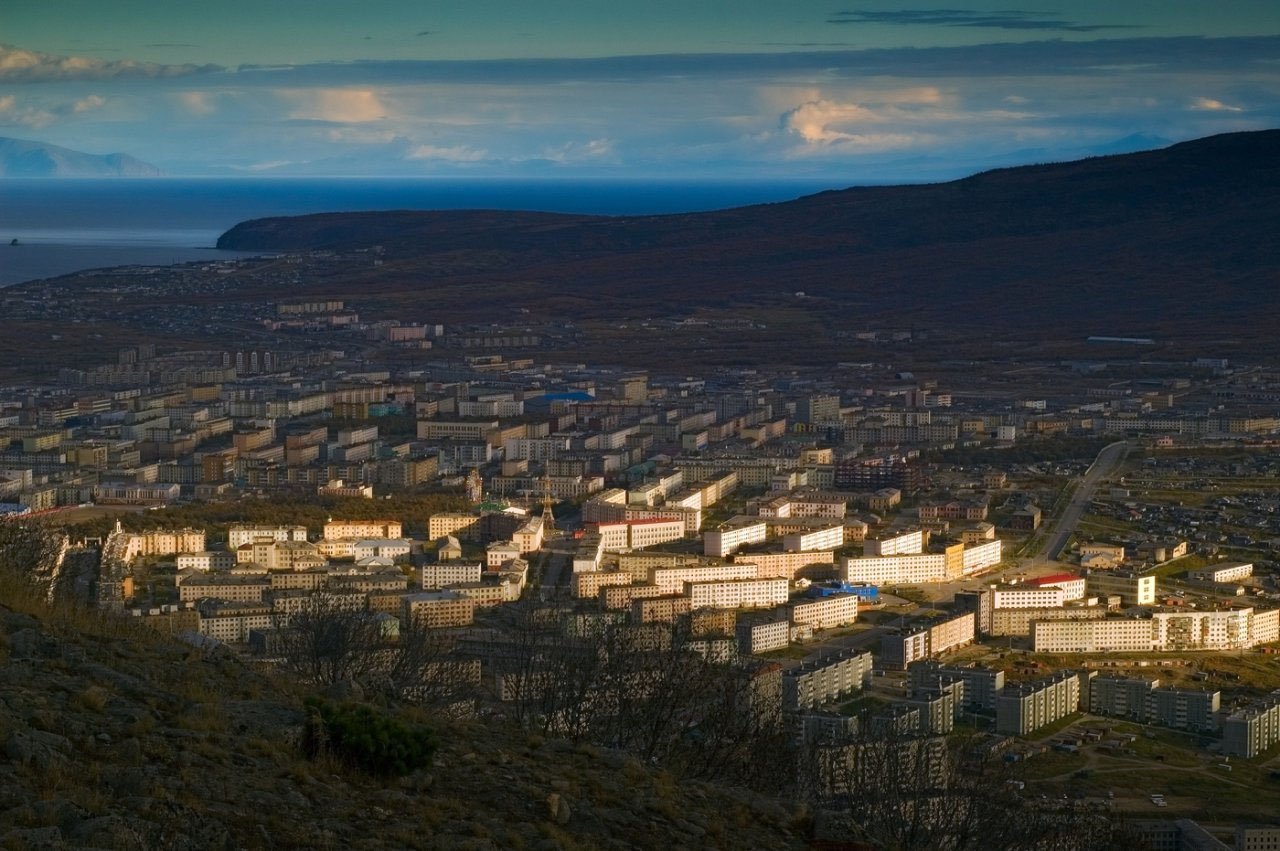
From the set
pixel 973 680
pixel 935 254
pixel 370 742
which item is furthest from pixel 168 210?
pixel 370 742

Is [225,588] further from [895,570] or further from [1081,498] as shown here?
[1081,498]

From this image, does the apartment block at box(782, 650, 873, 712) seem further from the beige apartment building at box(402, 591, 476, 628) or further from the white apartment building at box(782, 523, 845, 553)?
the white apartment building at box(782, 523, 845, 553)

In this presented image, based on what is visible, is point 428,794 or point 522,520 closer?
point 428,794

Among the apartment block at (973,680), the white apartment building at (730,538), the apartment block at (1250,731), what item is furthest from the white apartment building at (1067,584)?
the apartment block at (1250,731)

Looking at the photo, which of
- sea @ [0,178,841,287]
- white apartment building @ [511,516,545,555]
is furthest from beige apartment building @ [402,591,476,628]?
sea @ [0,178,841,287]

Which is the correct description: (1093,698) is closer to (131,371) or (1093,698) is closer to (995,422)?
(995,422)

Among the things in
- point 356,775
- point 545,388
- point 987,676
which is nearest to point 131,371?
point 545,388
